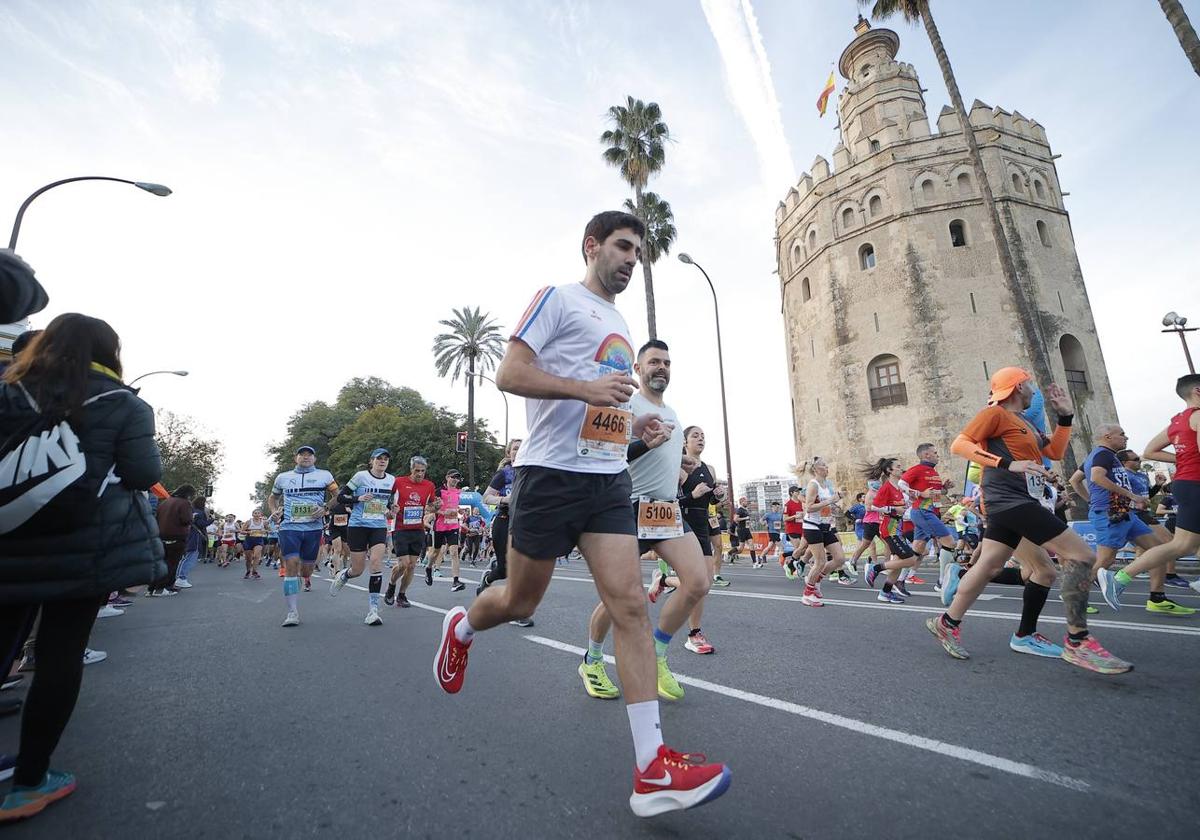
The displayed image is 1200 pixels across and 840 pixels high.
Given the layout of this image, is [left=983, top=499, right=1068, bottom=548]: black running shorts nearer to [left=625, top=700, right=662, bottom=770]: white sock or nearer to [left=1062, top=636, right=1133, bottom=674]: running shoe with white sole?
[left=1062, top=636, right=1133, bottom=674]: running shoe with white sole

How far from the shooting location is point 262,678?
174 inches

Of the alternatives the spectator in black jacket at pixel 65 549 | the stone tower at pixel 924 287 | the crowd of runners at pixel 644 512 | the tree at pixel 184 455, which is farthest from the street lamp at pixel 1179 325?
the tree at pixel 184 455

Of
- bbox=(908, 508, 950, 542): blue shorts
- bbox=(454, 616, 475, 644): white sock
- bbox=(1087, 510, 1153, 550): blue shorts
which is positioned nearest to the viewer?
bbox=(454, 616, 475, 644): white sock

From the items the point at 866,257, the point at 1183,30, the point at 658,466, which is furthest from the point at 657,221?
the point at 658,466

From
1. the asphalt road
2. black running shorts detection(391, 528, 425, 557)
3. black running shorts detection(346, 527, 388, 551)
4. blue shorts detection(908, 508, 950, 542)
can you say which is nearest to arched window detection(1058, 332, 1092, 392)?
blue shorts detection(908, 508, 950, 542)

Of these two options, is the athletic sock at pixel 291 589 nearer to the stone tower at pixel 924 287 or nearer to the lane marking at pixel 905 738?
the lane marking at pixel 905 738

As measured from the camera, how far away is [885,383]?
97.6 ft

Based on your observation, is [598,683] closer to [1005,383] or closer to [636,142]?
[1005,383]

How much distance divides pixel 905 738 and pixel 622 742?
1359 mm

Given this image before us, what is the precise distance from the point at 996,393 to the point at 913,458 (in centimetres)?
2602

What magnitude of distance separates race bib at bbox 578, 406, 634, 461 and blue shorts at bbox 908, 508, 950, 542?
8.23 meters

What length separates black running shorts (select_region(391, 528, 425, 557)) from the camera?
8.49 metres

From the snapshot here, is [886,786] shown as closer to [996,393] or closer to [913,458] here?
[996,393]

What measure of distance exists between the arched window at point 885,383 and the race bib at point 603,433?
2983 centimetres
